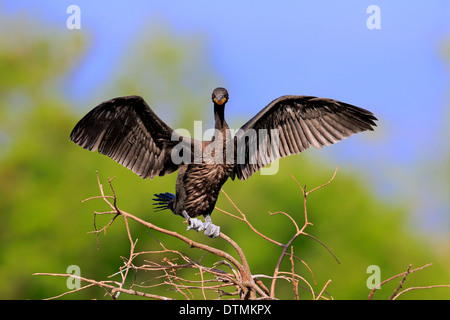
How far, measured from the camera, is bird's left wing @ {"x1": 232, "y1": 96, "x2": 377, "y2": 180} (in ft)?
18.0

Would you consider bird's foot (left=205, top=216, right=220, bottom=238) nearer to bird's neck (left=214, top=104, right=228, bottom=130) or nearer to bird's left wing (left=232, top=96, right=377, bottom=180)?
bird's left wing (left=232, top=96, right=377, bottom=180)

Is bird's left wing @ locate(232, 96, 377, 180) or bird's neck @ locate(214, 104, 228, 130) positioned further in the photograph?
bird's left wing @ locate(232, 96, 377, 180)

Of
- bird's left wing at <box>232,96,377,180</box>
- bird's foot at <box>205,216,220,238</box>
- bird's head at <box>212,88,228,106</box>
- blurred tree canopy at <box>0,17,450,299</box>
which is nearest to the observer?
bird's head at <box>212,88,228,106</box>

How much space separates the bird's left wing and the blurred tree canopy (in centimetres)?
1025

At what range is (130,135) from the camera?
5.46 m

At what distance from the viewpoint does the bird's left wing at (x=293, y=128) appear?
5473mm

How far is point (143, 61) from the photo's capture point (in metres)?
21.4

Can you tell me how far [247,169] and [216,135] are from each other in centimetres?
59

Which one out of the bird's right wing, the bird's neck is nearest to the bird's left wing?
the bird's neck

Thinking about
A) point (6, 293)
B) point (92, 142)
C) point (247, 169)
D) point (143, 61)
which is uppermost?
point (143, 61)

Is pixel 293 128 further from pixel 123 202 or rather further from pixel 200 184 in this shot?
pixel 123 202

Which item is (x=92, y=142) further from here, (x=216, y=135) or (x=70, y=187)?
(x=70, y=187)
